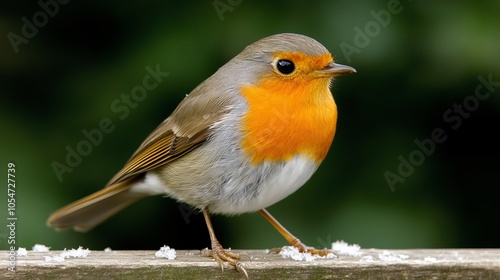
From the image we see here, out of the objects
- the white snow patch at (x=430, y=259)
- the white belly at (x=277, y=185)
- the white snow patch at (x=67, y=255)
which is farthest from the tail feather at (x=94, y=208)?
the white snow patch at (x=430, y=259)

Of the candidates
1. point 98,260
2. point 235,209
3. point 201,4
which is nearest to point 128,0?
point 201,4

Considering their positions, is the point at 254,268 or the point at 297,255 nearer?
the point at 254,268

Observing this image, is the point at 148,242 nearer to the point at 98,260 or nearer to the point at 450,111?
the point at 98,260

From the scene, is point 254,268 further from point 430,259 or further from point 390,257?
point 430,259

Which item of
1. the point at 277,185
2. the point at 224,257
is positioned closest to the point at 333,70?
the point at 277,185

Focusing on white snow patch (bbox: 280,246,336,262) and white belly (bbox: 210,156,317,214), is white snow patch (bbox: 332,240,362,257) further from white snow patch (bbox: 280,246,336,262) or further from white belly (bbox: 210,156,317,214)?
white belly (bbox: 210,156,317,214)

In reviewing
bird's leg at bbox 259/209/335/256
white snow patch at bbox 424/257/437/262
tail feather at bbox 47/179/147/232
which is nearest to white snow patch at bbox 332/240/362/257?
bird's leg at bbox 259/209/335/256
